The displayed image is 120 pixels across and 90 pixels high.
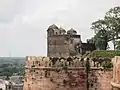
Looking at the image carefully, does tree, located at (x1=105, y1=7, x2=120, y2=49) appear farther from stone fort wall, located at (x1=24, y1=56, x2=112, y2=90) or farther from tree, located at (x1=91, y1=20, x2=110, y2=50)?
stone fort wall, located at (x1=24, y1=56, x2=112, y2=90)

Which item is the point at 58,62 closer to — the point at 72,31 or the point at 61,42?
the point at 61,42

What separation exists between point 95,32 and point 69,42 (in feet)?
12.2

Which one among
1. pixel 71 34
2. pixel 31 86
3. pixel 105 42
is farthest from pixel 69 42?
pixel 31 86

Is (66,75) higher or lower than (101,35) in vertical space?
lower

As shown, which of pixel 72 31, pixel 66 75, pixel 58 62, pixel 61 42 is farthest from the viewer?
pixel 72 31

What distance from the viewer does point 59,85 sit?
738 inches

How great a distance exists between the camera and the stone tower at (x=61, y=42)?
2928 centimetres

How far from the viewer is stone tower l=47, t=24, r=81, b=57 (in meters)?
29.3

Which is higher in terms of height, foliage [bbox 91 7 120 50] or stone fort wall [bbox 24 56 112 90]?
foliage [bbox 91 7 120 50]

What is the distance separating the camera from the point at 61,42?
30.1 metres

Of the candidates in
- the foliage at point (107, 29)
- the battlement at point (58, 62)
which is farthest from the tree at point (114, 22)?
the battlement at point (58, 62)

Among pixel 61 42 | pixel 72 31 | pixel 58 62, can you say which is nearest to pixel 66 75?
pixel 58 62

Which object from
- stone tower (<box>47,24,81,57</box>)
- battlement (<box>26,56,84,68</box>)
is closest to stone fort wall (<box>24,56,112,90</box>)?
battlement (<box>26,56,84,68</box>)

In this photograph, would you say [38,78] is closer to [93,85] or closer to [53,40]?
[93,85]
